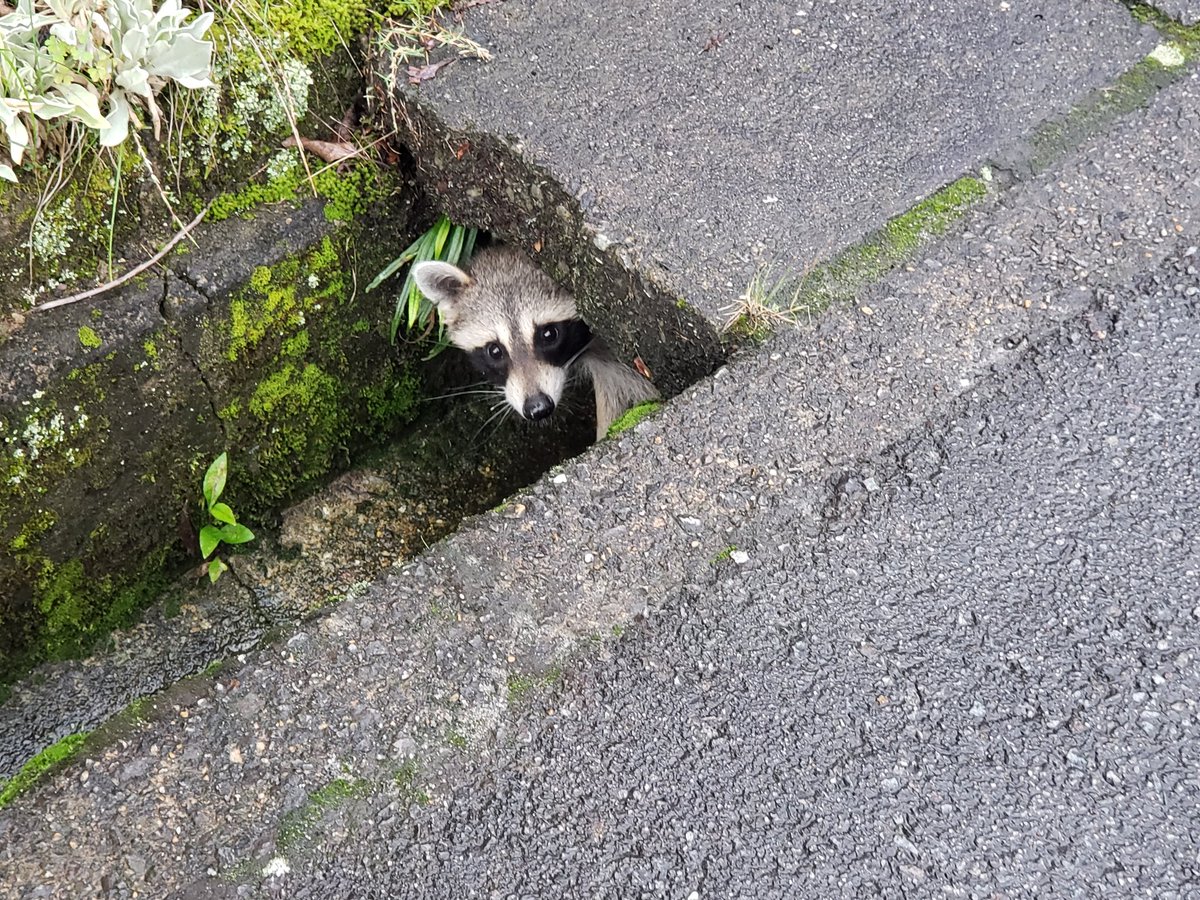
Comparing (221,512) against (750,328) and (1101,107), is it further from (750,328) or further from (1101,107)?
(1101,107)

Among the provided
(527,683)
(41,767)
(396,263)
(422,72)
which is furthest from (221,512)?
(527,683)

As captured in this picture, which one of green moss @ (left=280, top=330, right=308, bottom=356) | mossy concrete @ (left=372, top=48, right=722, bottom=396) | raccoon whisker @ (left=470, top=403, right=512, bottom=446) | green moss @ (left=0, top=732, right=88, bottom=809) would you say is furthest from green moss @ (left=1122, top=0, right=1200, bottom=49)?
green moss @ (left=0, top=732, right=88, bottom=809)

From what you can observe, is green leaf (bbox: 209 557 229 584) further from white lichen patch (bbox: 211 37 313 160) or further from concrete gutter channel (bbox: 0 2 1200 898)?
white lichen patch (bbox: 211 37 313 160)

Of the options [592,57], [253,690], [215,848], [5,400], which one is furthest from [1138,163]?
[5,400]

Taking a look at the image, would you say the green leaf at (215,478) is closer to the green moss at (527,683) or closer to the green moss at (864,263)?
the green moss at (527,683)

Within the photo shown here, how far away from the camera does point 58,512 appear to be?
2.66 m

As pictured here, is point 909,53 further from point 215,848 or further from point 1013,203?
point 215,848

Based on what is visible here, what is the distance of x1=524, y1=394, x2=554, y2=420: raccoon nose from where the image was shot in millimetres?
3438

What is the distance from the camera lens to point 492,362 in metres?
3.65

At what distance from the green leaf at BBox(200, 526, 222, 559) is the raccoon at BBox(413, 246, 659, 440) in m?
0.97

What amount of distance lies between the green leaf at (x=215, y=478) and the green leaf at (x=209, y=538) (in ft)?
0.42

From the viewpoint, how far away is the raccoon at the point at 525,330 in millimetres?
3434

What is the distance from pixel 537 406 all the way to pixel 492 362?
0.32 m

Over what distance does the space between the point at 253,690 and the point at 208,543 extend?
4.29ft
